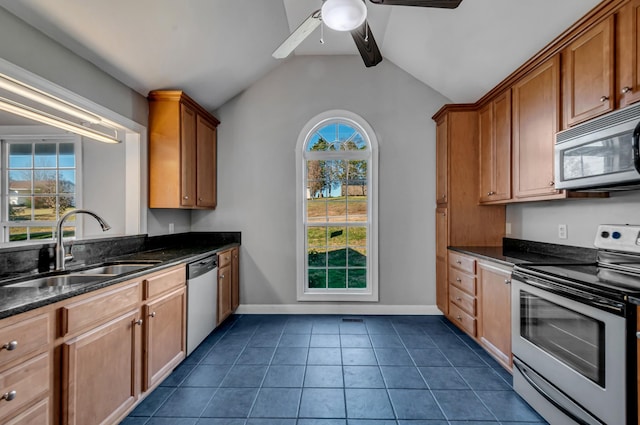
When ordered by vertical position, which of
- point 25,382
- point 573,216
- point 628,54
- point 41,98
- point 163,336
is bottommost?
point 163,336

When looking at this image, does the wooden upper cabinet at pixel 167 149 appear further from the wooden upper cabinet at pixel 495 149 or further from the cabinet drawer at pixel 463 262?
the wooden upper cabinet at pixel 495 149

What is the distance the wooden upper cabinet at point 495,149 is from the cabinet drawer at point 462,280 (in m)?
0.77

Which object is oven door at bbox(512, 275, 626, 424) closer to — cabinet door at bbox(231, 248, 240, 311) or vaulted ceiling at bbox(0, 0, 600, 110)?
vaulted ceiling at bbox(0, 0, 600, 110)

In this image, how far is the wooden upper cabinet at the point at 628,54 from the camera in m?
1.54

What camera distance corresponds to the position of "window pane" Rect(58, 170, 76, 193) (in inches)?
121

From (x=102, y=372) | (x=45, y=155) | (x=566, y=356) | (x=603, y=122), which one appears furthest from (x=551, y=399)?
(x=45, y=155)

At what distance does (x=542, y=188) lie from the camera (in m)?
2.23

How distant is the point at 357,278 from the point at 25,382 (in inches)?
119

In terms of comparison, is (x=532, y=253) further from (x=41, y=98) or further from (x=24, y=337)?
(x=41, y=98)

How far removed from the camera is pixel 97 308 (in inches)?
60.0

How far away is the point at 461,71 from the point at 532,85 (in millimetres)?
773

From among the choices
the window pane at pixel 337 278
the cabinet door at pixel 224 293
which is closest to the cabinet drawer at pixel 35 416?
the cabinet door at pixel 224 293

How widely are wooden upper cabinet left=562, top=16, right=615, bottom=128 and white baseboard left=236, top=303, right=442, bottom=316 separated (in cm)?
241

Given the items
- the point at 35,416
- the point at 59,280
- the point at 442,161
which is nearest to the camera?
the point at 35,416
